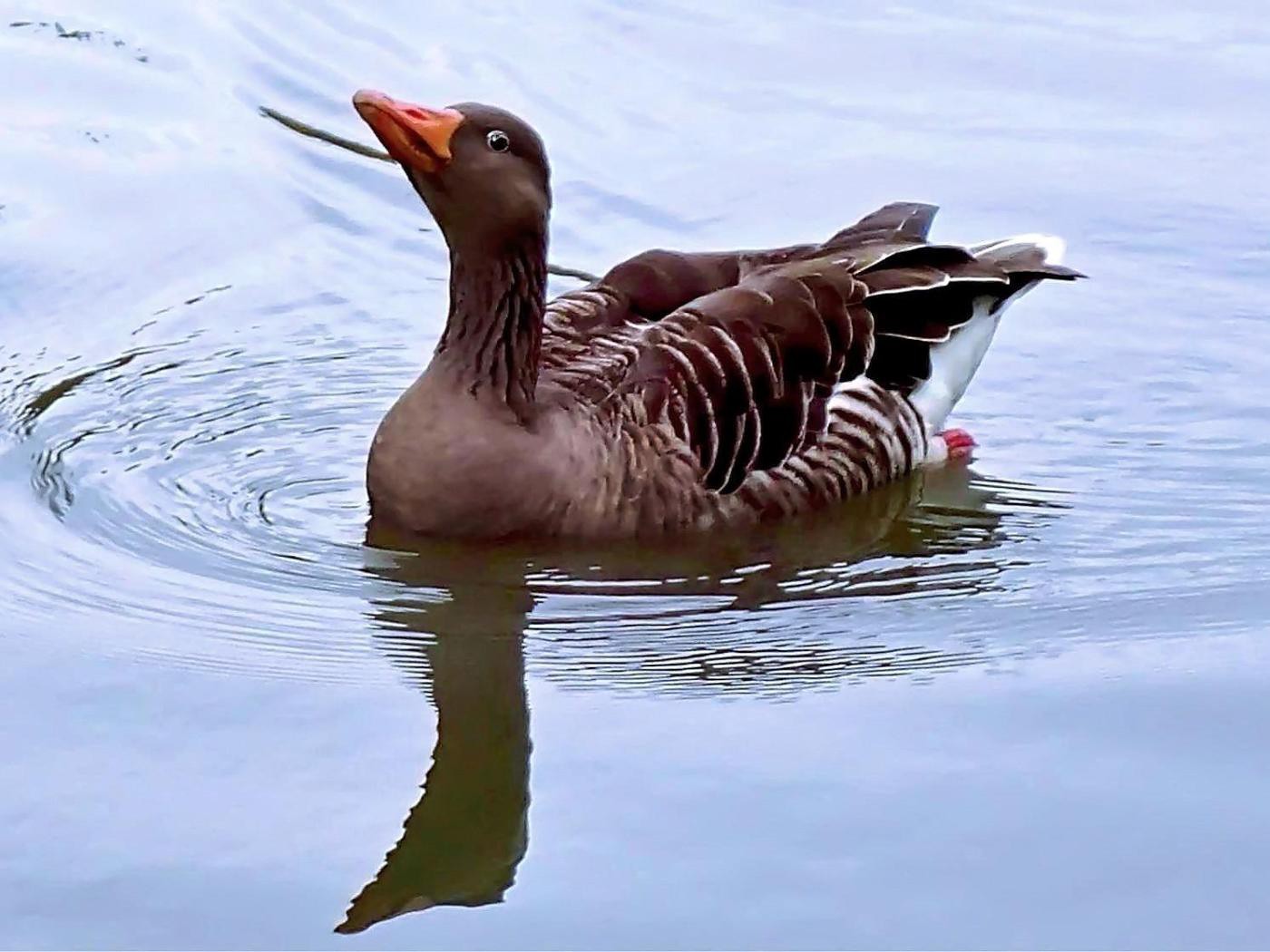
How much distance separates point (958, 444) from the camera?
31.0 feet

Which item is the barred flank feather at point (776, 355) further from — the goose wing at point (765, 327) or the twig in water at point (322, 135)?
the twig in water at point (322, 135)

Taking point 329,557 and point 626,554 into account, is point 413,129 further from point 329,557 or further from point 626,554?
point 626,554

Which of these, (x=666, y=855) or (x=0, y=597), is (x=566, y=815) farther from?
(x=0, y=597)

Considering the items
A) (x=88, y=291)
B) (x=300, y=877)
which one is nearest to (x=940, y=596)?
(x=300, y=877)

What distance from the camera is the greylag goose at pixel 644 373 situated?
26.6ft

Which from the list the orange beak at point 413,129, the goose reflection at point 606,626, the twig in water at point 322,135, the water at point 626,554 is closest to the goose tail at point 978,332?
the water at point 626,554

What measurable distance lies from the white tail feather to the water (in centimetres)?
23

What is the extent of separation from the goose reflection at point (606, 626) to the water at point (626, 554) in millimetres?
20

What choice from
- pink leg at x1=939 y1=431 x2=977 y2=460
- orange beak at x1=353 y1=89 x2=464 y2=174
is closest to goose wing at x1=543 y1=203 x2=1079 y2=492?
pink leg at x1=939 y1=431 x2=977 y2=460

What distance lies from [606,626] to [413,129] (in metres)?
1.67

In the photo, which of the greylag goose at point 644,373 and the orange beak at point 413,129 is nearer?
the orange beak at point 413,129

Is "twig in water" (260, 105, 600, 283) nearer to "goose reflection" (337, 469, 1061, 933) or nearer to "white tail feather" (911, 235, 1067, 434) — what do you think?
"white tail feather" (911, 235, 1067, 434)

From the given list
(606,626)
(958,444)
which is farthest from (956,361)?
(606,626)

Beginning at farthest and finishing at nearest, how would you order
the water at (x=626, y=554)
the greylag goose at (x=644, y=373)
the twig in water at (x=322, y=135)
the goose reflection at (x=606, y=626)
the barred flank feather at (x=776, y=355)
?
the twig in water at (x=322, y=135) < the barred flank feather at (x=776, y=355) < the greylag goose at (x=644, y=373) < the goose reflection at (x=606, y=626) < the water at (x=626, y=554)
